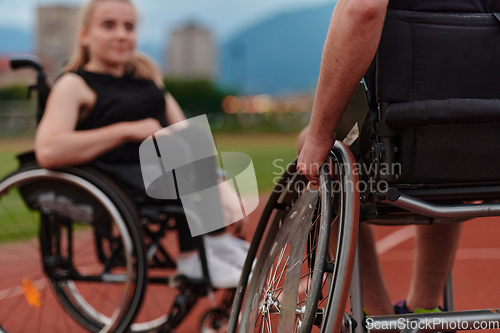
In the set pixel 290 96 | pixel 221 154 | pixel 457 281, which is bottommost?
pixel 290 96

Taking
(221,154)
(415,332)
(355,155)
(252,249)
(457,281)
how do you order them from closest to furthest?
1. (415,332)
2. (355,155)
3. (252,249)
4. (221,154)
5. (457,281)

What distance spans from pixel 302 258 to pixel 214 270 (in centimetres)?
87

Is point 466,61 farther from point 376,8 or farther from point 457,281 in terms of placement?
point 457,281

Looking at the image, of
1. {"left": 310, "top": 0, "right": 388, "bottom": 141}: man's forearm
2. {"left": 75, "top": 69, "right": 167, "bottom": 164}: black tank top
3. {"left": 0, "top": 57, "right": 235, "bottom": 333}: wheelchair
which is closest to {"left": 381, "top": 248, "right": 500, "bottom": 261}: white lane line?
{"left": 0, "top": 57, "right": 235, "bottom": 333}: wheelchair

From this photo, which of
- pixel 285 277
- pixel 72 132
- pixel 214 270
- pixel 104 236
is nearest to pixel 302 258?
pixel 285 277

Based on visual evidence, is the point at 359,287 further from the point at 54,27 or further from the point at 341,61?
the point at 54,27

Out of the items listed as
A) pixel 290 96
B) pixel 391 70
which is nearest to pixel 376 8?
pixel 391 70

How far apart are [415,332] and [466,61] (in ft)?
1.97

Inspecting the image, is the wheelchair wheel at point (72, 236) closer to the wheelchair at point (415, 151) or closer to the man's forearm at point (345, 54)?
the wheelchair at point (415, 151)

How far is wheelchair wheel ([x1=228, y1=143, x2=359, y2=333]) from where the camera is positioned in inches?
42.4

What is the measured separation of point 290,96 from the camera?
66375 mm

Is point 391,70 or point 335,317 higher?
point 391,70

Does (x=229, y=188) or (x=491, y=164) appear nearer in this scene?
(x=491, y=164)

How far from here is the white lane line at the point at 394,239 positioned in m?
4.32
